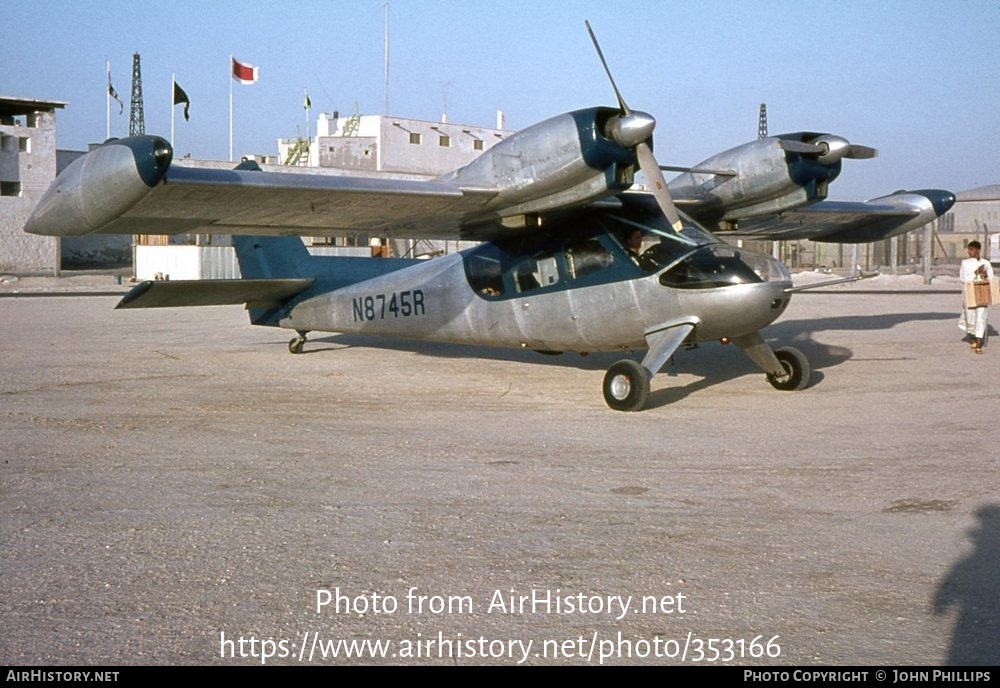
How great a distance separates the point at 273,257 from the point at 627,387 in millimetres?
8141

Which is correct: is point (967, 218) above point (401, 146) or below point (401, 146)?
below

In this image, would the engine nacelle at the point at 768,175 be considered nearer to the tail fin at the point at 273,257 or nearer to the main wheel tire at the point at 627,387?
the main wheel tire at the point at 627,387

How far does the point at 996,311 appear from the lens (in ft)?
81.2

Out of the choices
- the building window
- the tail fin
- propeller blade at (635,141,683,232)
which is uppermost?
the building window

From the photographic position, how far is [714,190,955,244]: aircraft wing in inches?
584

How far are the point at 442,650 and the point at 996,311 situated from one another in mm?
24935

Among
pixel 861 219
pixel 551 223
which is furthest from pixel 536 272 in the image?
pixel 861 219

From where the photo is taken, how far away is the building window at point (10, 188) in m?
50.2

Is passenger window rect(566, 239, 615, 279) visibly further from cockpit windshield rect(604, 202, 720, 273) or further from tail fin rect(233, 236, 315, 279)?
tail fin rect(233, 236, 315, 279)

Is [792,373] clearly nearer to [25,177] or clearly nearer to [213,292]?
[213,292]

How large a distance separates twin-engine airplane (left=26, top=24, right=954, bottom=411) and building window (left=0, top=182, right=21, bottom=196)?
4283cm

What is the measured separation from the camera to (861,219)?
15.6 m

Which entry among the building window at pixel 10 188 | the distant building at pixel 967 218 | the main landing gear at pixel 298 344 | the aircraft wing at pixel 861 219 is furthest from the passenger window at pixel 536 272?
the distant building at pixel 967 218

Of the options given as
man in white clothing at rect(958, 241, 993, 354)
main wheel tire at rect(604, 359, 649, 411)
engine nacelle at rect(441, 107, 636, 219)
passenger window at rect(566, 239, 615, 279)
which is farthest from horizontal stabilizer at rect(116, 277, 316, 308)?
man in white clothing at rect(958, 241, 993, 354)
